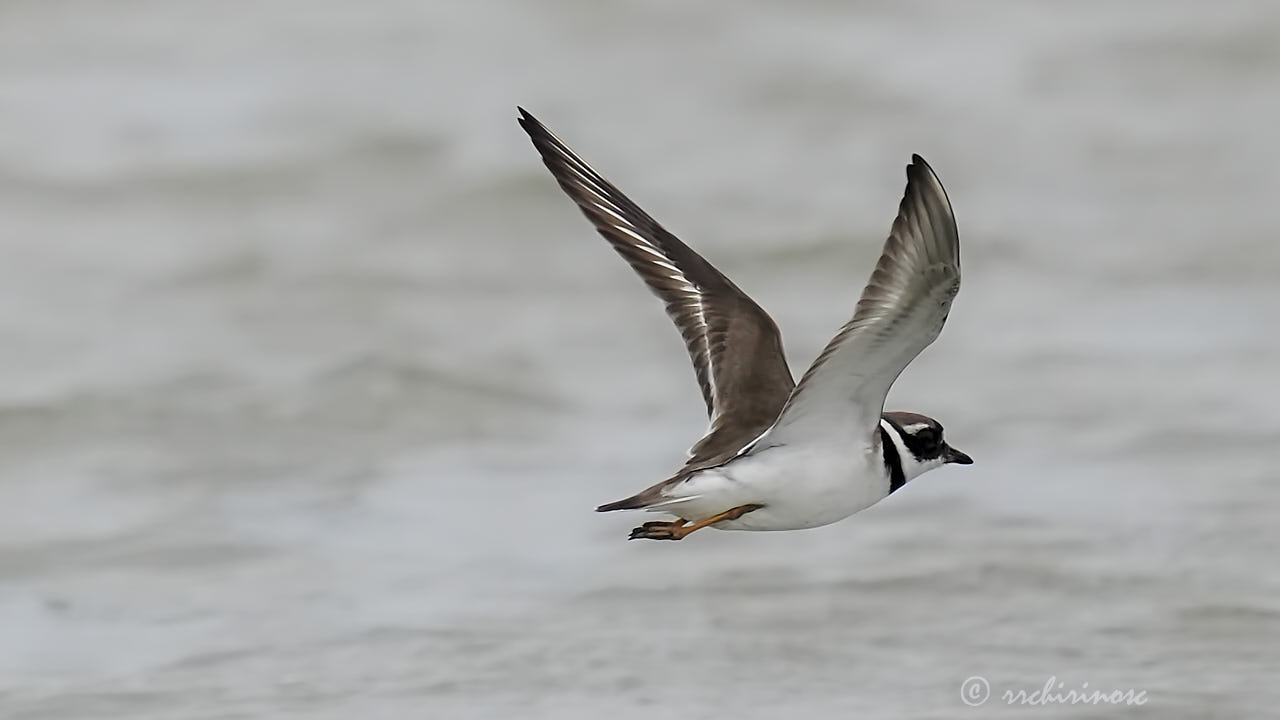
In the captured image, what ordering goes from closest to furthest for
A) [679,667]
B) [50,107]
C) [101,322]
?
[679,667] < [101,322] < [50,107]

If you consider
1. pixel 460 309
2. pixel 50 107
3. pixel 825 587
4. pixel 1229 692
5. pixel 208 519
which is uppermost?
pixel 50 107

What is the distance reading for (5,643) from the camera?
24.1ft

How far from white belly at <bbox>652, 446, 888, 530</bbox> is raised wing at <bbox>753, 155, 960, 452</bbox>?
0.50ft

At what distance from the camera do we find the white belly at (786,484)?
5.46 metres

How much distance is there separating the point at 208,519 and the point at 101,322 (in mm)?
2583

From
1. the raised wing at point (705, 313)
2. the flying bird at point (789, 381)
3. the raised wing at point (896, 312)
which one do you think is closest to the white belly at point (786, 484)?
the flying bird at point (789, 381)

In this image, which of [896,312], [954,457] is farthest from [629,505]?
[954,457]

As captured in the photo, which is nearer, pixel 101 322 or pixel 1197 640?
pixel 1197 640

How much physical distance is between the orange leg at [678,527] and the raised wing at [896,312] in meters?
0.33

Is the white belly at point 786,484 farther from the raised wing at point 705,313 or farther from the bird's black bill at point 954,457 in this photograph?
the bird's black bill at point 954,457

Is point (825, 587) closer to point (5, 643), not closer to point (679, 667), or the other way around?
point (679, 667)

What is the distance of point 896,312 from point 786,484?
2.78 feet

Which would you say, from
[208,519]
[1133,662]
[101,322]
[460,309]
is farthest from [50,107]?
[1133,662]

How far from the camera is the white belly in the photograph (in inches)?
215
